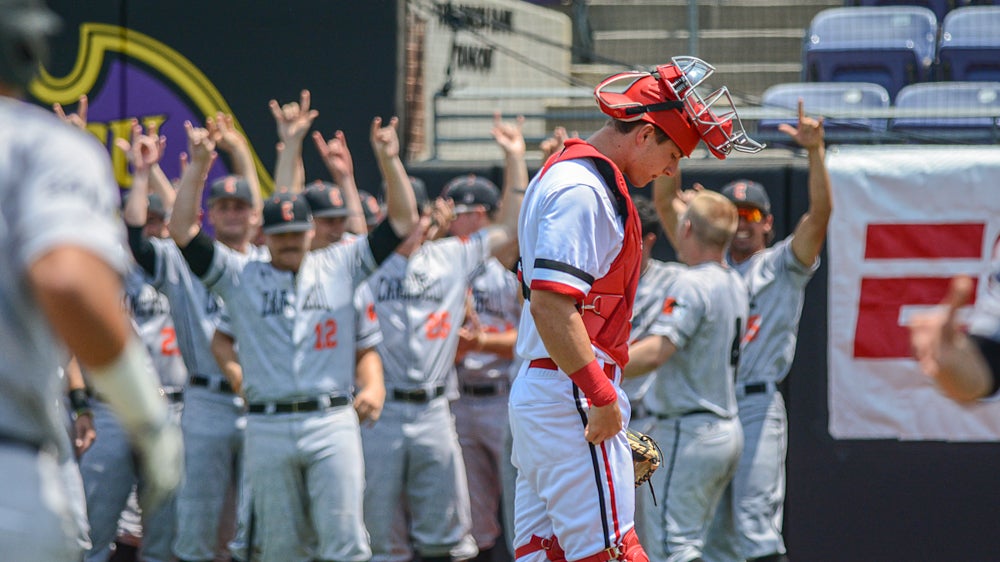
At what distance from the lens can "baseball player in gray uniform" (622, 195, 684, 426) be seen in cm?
592

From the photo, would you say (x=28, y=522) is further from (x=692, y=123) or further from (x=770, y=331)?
(x=770, y=331)

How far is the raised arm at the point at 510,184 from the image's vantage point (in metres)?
6.20

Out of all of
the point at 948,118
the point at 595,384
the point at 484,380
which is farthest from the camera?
the point at 948,118

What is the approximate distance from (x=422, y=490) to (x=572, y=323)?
3118 millimetres

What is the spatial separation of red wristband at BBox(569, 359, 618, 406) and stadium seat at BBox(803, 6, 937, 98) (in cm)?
651

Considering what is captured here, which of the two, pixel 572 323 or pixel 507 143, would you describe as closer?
pixel 572 323

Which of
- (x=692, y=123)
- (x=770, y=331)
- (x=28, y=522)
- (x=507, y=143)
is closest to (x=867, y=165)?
(x=770, y=331)

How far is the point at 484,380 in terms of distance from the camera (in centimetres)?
684

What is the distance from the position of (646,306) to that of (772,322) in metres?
0.61

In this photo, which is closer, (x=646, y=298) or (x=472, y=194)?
(x=646, y=298)

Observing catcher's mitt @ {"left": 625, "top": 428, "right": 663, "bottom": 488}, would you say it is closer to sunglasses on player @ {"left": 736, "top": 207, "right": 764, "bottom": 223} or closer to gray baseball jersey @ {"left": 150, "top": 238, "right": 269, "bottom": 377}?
sunglasses on player @ {"left": 736, "top": 207, "right": 764, "bottom": 223}

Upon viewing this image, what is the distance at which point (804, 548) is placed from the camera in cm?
696

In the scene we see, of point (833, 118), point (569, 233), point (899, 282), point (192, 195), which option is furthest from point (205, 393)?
point (833, 118)

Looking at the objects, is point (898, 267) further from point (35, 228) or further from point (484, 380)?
point (35, 228)
